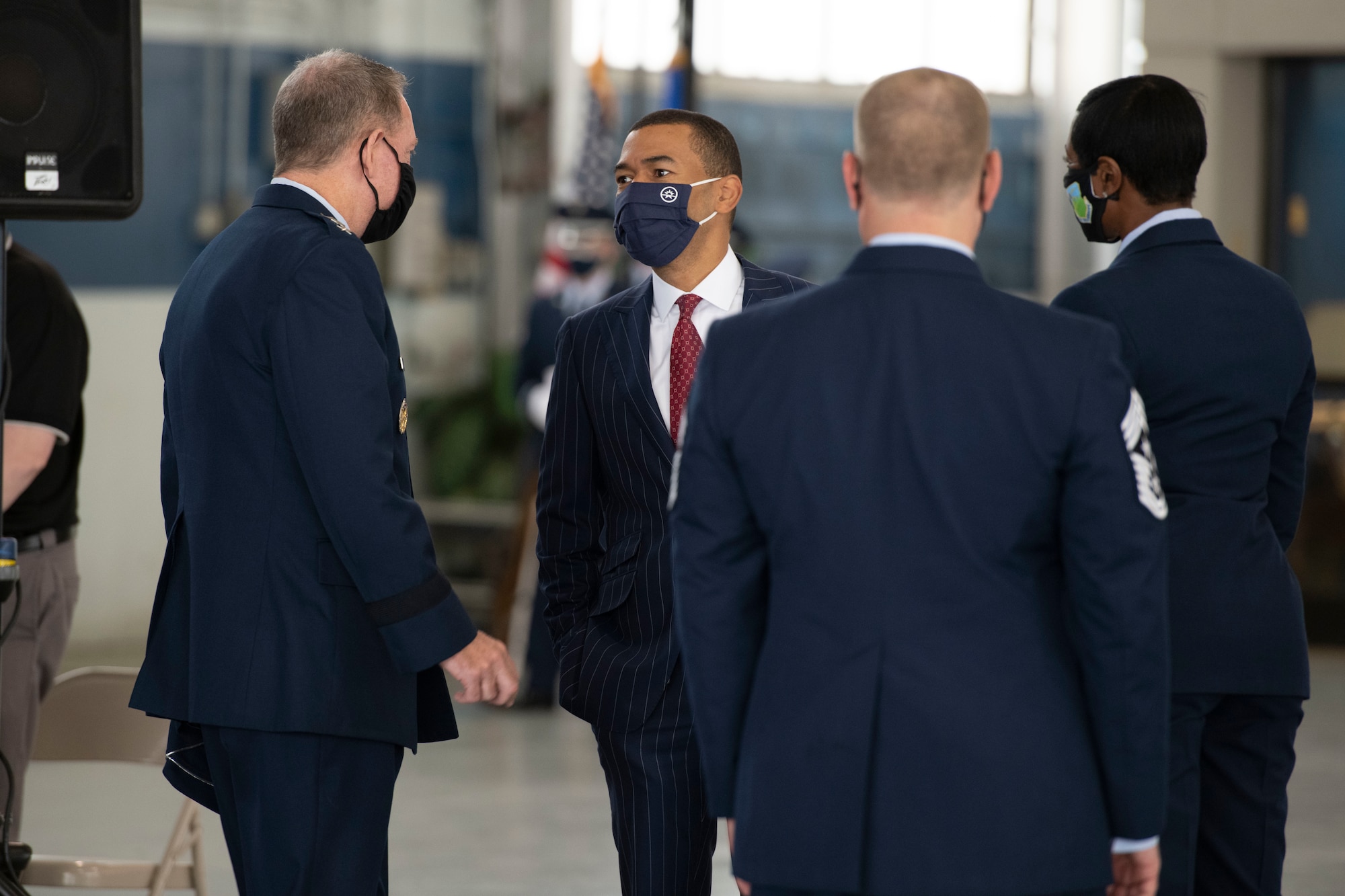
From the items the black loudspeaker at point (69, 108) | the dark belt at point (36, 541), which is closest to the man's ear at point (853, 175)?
the black loudspeaker at point (69, 108)

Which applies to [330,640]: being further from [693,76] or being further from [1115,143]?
[693,76]

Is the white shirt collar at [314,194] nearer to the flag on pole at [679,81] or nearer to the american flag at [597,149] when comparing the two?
the flag on pole at [679,81]

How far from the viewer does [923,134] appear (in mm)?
1669

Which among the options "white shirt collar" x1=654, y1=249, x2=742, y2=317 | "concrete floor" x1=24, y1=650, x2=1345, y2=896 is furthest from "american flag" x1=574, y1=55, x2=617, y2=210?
"white shirt collar" x1=654, y1=249, x2=742, y2=317

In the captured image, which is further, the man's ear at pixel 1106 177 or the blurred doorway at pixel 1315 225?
the blurred doorway at pixel 1315 225

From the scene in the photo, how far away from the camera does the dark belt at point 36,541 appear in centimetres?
327

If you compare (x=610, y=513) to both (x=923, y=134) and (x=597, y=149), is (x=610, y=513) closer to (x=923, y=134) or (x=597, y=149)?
(x=923, y=134)

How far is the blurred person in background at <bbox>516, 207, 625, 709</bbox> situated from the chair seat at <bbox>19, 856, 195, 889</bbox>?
286 centimetres

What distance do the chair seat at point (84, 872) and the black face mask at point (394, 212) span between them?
4.47 ft

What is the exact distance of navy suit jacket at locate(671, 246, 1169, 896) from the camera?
5.42 ft

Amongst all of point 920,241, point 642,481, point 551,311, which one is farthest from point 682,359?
point 551,311

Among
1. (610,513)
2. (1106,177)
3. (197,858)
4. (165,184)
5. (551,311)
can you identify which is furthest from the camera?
(165,184)

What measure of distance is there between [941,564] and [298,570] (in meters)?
1.01

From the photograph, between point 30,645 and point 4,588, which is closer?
point 4,588
